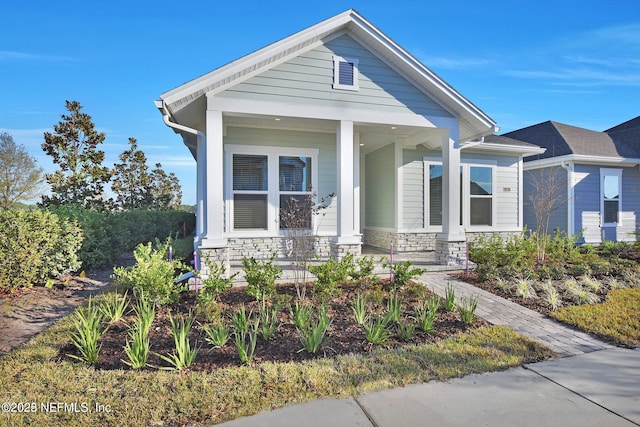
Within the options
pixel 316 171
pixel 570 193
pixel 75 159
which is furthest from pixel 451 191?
pixel 75 159

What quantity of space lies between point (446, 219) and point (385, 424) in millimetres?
6370

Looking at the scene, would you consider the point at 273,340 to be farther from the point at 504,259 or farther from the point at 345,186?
the point at 504,259

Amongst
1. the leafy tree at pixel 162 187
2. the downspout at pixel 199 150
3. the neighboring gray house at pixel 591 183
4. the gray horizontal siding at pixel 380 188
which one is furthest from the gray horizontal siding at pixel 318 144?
the leafy tree at pixel 162 187

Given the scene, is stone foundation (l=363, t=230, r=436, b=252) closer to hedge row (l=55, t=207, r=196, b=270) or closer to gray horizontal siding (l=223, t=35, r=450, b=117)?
gray horizontal siding (l=223, t=35, r=450, b=117)

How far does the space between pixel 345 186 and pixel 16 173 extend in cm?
1968

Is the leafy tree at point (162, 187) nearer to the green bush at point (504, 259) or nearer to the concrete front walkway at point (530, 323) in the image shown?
the green bush at point (504, 259)

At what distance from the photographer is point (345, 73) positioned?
733 centimetres

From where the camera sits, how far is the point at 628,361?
350cm

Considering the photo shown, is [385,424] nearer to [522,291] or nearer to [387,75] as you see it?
[522,291]

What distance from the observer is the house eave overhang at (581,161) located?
11.5 m

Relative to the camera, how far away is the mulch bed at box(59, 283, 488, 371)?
10.8 ft

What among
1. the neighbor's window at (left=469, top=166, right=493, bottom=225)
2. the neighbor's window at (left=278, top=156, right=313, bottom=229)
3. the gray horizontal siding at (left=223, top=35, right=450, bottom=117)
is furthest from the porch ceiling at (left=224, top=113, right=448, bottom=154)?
the neighbor's window at (left=469, top=166, right=493, bottom=225)

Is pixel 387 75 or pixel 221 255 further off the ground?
pixel 387 75

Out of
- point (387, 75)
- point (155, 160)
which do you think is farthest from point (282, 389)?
point (155, 160)
